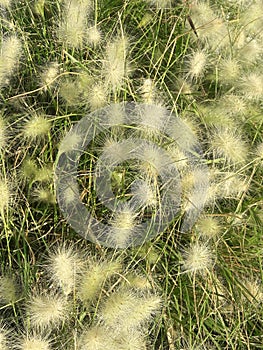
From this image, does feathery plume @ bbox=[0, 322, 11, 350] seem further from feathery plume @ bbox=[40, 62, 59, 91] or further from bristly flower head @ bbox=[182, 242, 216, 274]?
feathery plume @ bbox=[40, 62, 59, 91]

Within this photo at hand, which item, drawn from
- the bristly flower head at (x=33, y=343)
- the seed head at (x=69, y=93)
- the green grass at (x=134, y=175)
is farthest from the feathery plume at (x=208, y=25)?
the bristly flower head at (x=33, y=343)

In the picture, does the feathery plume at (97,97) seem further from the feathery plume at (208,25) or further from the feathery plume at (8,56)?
the feathery plume at (208,25)

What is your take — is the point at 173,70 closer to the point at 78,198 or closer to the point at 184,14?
the point at 184,14

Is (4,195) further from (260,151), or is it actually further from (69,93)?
(260,151)

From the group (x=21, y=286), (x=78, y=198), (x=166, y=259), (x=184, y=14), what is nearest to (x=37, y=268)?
(x=21, y=286)

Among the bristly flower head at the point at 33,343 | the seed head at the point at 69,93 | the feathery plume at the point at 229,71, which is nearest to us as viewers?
the bristly flower head at the point at 33,343

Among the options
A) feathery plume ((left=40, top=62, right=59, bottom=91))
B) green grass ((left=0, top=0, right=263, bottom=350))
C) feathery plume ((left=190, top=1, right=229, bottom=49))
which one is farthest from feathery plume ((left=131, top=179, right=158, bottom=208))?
feathery plume ((left=190, top=1, right=229, bottom=49))

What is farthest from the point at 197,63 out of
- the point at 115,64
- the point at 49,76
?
the point at 49,76
